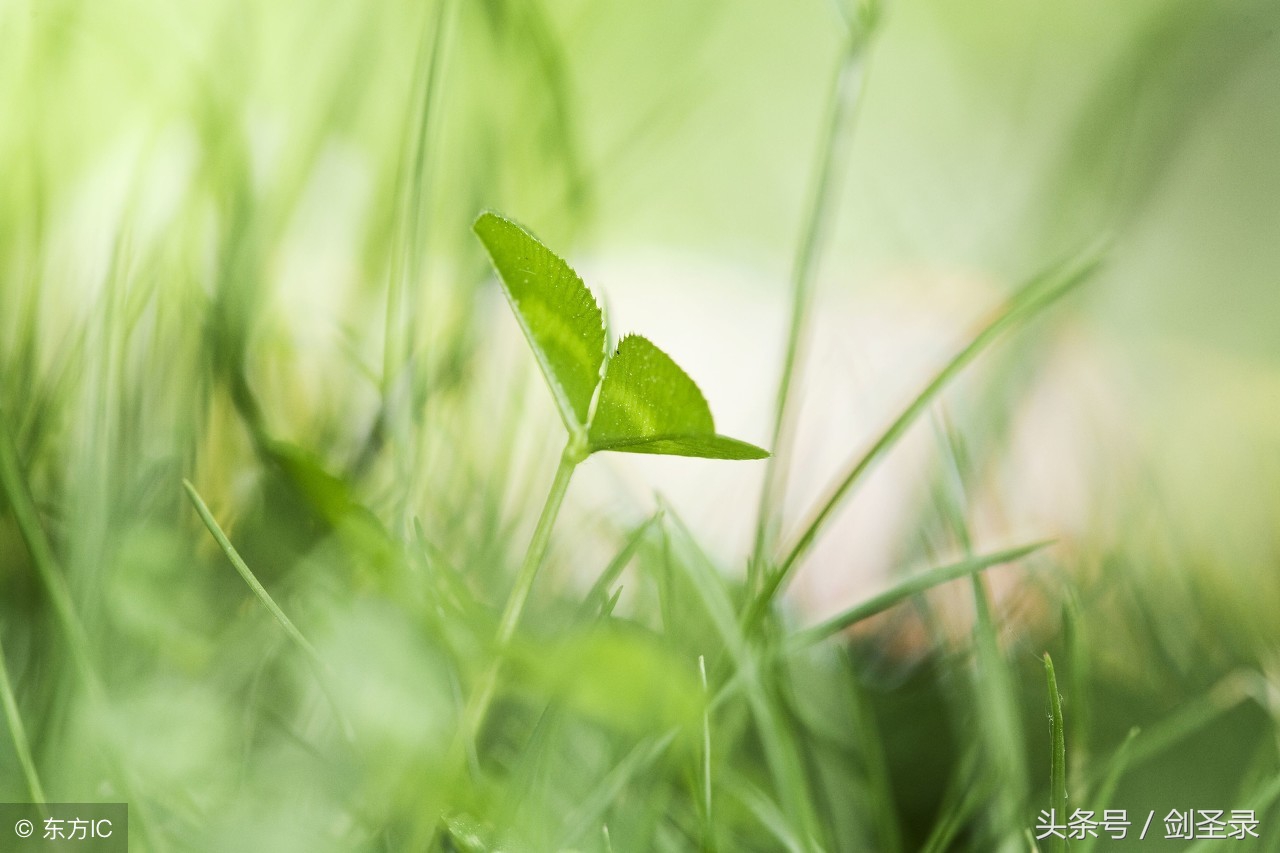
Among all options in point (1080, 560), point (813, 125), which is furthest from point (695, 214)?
point (1080, 560)

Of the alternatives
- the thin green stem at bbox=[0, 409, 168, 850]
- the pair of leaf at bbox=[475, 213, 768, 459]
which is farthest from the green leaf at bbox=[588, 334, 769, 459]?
the thin green stem at bbox=[0, 409, 168, 850]

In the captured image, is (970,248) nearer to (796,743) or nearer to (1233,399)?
(1233,399)

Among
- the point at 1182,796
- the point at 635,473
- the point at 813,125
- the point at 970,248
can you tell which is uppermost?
the point at 813,125

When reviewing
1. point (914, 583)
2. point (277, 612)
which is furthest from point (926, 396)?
point (277, 612)

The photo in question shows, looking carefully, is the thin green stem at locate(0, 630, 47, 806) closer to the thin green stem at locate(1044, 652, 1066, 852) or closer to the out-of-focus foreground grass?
the out-of-focus foreground grass

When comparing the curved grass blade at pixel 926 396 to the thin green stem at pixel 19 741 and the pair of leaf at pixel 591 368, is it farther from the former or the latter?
the thin green stem at pixel 19 741

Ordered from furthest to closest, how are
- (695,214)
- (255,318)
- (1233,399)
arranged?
(695,214)
(1233,399)
(255,318)
